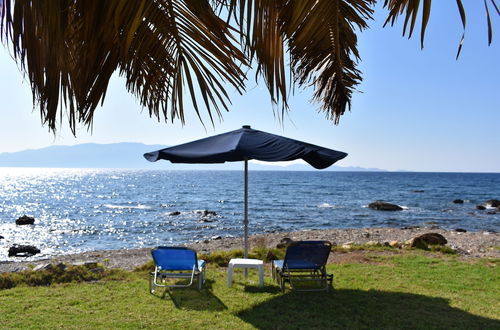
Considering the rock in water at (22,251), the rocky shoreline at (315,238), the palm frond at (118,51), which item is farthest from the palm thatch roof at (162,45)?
the rock in water at (22,251)

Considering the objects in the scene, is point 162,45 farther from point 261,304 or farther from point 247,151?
point 261,304

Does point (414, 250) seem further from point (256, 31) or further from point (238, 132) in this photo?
point (256, 31)

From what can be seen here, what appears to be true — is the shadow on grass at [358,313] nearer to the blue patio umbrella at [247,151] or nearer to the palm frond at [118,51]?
the blue patio umbrella at [247,151]

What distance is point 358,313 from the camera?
195 inches

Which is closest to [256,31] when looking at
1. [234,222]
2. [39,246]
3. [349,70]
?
[349,70]

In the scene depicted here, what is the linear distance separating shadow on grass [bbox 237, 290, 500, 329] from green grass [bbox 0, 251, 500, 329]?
11 mm

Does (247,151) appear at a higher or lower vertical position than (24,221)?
higher

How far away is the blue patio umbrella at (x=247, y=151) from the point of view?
17.4 ft

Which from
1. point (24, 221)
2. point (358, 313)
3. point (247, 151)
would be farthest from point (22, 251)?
point (358, 313)

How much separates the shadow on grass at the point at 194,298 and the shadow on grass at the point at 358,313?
51 centimetres

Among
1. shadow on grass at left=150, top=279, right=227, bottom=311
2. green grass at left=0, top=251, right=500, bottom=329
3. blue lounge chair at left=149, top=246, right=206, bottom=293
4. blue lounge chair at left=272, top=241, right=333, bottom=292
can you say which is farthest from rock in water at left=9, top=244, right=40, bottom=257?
blue lounge chair at left=272, top=241, right=333, bottom=292

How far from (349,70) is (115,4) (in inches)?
136

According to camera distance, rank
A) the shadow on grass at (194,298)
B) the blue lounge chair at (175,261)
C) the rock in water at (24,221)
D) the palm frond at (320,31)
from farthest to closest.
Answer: the rock in water at (24,221) < the blue lounge chair at (175,261) < the shadow on grass at (194,298) < the palm frond at (320,31)

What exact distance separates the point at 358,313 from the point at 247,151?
7.79ft
